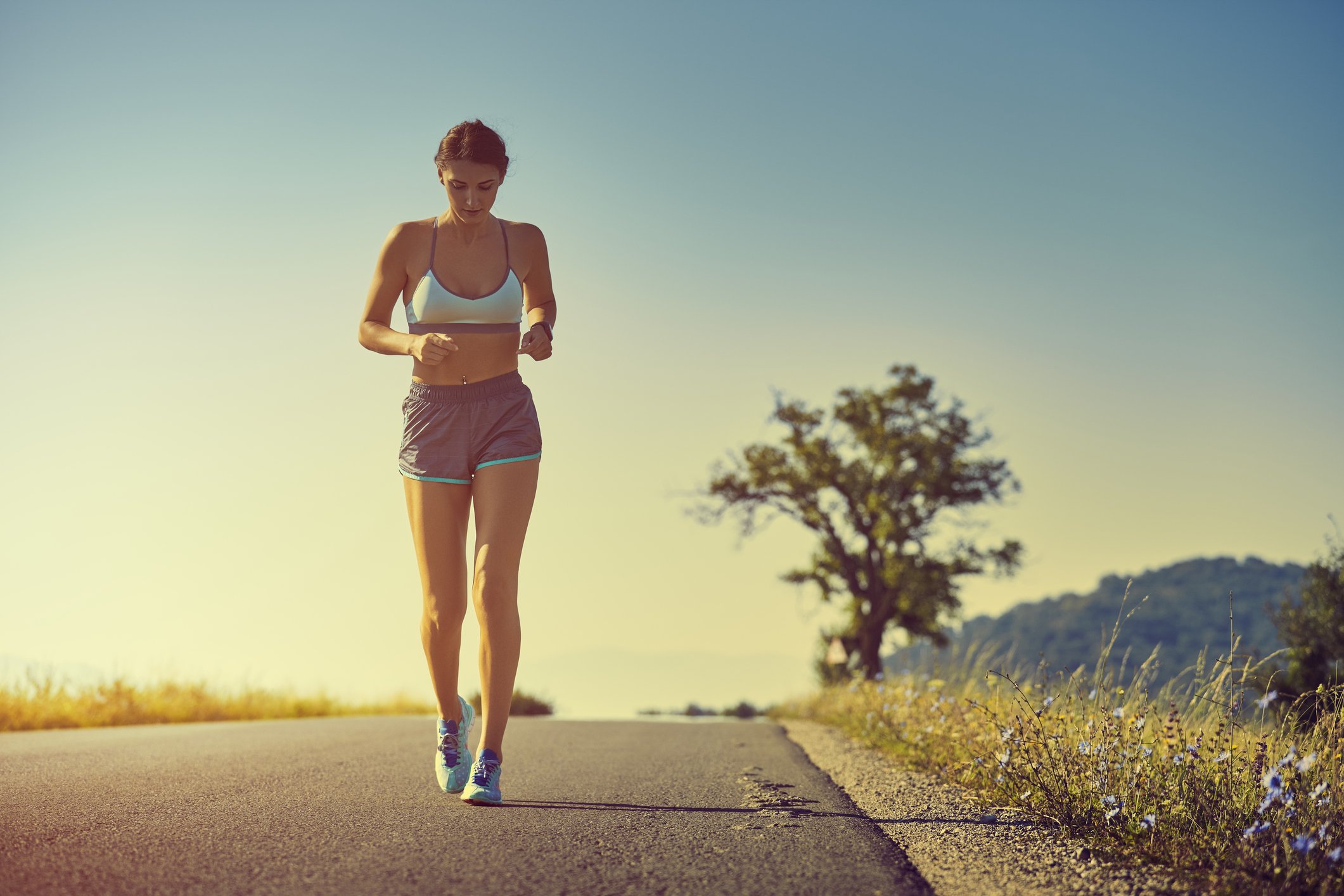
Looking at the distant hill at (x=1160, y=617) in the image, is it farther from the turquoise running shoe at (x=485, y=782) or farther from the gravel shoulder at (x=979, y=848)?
the turquoise running shoe at (x=485, y=782)

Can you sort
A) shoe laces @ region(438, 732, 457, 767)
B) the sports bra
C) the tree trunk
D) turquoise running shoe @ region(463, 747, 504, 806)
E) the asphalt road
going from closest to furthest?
the asphalt road → turquoise running shoe @ region(463, 747, 504, 806) → the sports bra → shoe laces @ region(438, 732, 457, 767) → the tree trunk

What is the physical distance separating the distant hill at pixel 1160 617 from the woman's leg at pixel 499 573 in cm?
246

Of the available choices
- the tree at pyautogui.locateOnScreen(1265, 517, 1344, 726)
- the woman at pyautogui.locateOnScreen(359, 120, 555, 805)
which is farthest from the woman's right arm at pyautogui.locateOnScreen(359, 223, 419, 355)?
the tree at pyautogui.locateOnScreen(1265, 517, 1344, 726)

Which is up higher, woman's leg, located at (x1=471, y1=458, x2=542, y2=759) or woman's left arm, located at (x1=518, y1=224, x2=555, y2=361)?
woman's left arm, located at (x1=518, y1=224, x2=555, y2=361)

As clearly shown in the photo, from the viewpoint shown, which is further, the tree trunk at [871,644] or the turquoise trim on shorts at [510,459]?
the tree trunk at [871,644]

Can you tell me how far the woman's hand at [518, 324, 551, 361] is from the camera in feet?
13.3

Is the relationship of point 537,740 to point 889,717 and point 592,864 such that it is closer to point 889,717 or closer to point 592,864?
point 889,717

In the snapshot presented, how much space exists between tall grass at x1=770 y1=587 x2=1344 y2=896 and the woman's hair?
2.97 metres

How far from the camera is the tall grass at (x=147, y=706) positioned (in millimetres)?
8719

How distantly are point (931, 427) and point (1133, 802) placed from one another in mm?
24038

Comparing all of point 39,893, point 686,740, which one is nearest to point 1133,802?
point 39,893

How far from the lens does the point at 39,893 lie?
2.43 metres

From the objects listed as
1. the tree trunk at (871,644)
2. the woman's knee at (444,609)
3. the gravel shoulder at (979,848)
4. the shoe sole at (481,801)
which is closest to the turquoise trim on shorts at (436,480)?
the woman's knee at (444,609)

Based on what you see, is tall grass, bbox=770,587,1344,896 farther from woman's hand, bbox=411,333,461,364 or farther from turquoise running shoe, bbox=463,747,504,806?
woman's hand, bbox=411,333,461,364
